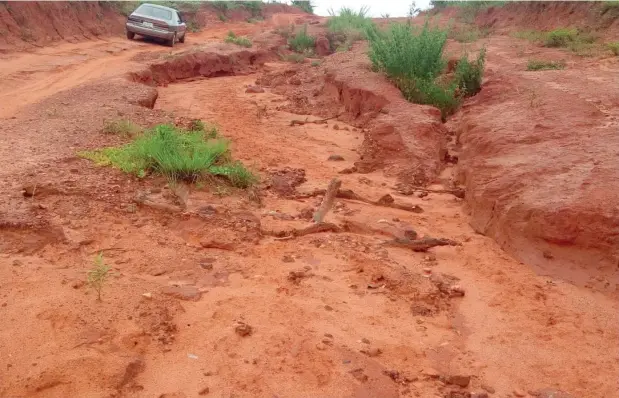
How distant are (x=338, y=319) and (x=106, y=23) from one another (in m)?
16.2

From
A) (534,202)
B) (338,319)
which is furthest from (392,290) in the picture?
(534,202)

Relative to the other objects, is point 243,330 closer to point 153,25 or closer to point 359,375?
point 359,375

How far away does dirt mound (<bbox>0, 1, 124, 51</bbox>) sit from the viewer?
43.1 feet

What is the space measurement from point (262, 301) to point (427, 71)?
237 inches

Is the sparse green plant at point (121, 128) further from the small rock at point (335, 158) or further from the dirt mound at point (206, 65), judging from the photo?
the dirt mound at point (206, 65)

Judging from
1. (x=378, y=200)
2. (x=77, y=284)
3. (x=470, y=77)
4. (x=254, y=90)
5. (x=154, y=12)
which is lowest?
(x=254, y=90)

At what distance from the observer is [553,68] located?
29.0ft

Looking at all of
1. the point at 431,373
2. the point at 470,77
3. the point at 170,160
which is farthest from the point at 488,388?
the point at 470,77

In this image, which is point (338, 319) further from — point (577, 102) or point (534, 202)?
point (577, 102)

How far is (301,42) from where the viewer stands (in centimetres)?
1669

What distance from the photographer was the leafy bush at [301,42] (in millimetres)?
16625

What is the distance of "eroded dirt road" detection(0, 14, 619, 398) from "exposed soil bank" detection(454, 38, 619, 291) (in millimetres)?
186

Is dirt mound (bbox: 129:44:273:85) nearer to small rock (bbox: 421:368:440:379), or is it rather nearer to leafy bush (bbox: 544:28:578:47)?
leafy bush (bbox: 544:28:578:47)

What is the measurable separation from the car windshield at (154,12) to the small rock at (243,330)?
46.5 feet
